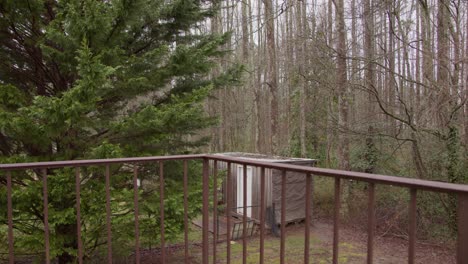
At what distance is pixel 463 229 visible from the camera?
1008mm

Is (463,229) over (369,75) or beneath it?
beneath

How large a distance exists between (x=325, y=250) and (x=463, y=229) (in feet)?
22.1

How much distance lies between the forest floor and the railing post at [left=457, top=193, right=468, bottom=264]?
5368mm

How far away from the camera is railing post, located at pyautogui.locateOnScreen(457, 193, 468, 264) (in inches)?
39.4

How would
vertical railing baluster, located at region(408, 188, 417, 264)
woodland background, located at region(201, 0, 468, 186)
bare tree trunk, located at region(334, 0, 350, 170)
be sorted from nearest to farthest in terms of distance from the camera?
vertical railing baluster, located at region(408, 188, 417, 264) < woodland background, located at region(201, 0, 468, 186) < bare tree trunk, located at region(334, 0, 350, 170)

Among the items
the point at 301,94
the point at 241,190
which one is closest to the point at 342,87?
the point at 301,94

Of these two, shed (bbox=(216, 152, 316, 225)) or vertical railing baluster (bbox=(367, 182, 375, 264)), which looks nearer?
vertical railing baluster (bbox=(367, 182, 375, 264))

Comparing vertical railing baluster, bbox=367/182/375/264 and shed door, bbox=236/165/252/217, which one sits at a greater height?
vertical railing baluster, bbox=367/182/375/264

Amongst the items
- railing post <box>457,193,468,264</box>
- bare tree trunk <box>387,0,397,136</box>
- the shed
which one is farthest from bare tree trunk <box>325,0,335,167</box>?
railing post <box>457,193,468,264</box>

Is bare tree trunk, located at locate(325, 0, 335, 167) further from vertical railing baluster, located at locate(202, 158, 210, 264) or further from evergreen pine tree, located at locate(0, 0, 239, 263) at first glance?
vertical railing baluster, located at locate(202, 158, 210, 264)

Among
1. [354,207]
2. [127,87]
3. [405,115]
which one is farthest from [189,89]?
[354,207]

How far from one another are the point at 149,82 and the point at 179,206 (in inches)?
78.2

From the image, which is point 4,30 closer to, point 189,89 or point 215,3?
point 189,89

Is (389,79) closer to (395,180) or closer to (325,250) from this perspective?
(325,250)
